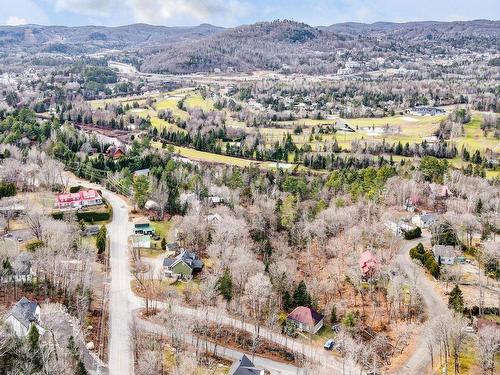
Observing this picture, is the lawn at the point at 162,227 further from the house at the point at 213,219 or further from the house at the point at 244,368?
the house at the point at 244,368

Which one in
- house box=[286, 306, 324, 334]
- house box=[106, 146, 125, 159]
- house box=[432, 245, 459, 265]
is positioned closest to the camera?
house box=[286, 306, 324, 334]

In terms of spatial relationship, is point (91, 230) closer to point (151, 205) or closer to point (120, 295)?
point (151, 205)

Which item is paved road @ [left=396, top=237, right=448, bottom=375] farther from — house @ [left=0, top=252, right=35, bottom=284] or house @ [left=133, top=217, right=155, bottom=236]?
house @ [left=0, top=252, right=35, bottom=284]

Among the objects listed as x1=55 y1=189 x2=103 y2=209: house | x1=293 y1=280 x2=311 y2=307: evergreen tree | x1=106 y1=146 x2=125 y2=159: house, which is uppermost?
x1=106 y1=146 x2=125 y2=159: house

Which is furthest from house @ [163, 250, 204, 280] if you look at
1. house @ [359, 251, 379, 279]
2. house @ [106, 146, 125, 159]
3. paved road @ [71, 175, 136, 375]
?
house @ [106, 146, 125, 159]

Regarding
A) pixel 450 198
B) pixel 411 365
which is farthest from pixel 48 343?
pixel 450 198

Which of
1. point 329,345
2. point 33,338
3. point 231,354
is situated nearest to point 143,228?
point 231,354

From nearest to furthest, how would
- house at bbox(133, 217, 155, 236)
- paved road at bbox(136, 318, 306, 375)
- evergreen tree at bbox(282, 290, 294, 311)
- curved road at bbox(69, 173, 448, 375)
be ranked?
curved road at bbox(69, 173, 448, 375) → paved road at bbox(136, 318, 306, 375) → evergreen tree at bbox(282, 290, 294, 311) → house at bbox(133, 217, 155, 236)

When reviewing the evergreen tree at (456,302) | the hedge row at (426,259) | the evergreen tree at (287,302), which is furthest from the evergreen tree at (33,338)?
the hedge row at (426,259)
